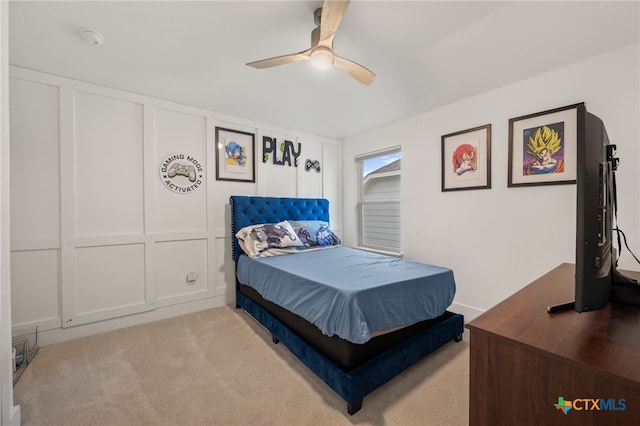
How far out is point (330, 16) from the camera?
1.49m

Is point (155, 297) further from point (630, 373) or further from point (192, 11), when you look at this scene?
point (630, 373)

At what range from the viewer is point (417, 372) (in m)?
1.95

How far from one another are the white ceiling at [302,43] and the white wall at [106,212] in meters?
0.32

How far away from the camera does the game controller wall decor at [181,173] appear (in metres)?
3.01

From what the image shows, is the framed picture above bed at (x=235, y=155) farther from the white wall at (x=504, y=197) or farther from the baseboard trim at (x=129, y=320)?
the white wall at (x=504, y=197)

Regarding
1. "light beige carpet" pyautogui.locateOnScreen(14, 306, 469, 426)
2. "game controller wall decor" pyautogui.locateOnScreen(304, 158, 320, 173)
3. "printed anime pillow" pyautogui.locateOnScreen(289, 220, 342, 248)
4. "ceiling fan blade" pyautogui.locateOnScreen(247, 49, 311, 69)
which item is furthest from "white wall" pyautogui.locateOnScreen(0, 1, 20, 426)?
"game controller wall decor" pyautogui.locateOnScreen(304, 158, 320, 173)

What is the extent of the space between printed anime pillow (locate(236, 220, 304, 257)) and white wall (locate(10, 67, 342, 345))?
17.5 inches

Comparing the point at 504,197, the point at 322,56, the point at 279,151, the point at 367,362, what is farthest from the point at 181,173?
the point at 504,197

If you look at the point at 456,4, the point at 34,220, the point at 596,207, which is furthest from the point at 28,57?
the point at 596,207

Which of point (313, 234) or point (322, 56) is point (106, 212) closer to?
point (313, 234)

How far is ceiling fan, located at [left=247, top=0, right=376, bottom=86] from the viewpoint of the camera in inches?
56.8

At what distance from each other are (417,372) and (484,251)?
158cm

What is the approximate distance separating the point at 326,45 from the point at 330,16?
23 centimetres

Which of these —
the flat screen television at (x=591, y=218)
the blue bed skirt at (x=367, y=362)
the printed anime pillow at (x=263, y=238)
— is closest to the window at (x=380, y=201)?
the printed anime pillow at (x=263, y=238)
